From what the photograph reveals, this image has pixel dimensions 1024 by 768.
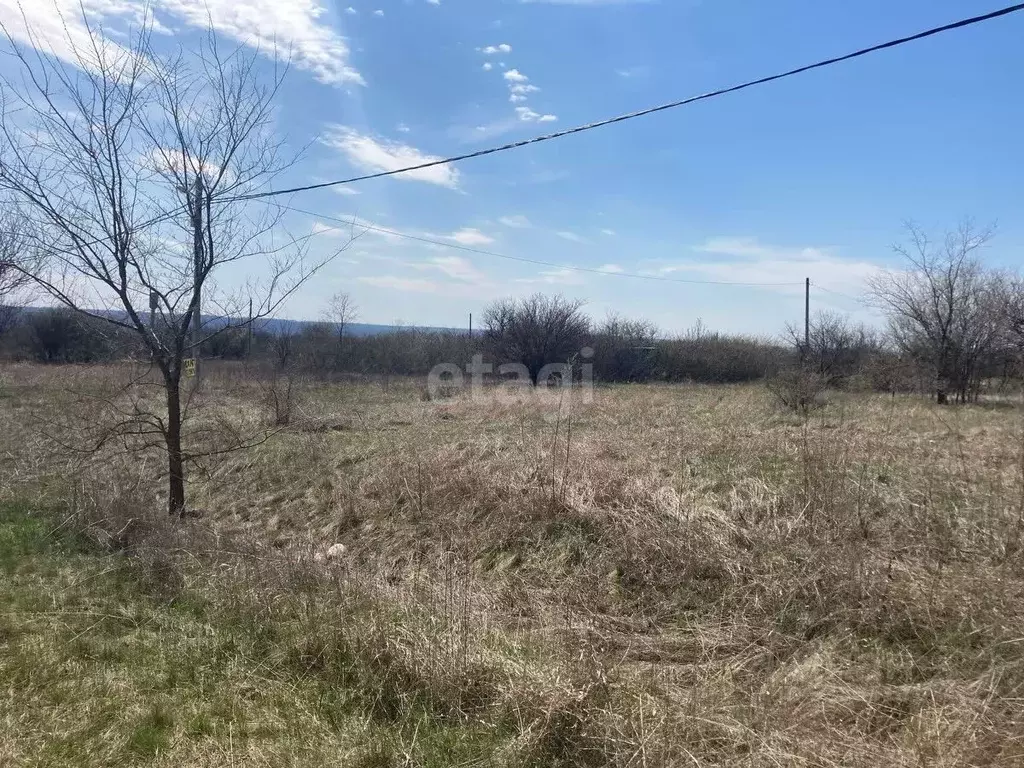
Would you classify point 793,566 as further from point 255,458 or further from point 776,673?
point 255,458

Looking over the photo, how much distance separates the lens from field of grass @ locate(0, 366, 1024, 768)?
2793mm

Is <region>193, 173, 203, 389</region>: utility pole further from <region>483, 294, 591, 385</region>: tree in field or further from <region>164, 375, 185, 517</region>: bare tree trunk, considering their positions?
<region>483, 294, 591, 385</region>: tree in field

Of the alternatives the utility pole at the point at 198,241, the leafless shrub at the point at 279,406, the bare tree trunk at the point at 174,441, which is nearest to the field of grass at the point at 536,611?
the bare tree trunk at the point at 174,441

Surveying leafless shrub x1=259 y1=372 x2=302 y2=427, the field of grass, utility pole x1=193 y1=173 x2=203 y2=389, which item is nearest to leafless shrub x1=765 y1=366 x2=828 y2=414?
the field of grass

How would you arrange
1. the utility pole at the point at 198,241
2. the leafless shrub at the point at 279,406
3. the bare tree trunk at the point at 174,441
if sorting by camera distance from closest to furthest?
the utility pole at the point at 198,241, the bare tree trunk at the point at 174,441, the leafless shrub at the point at 279,406

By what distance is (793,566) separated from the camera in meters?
4.62

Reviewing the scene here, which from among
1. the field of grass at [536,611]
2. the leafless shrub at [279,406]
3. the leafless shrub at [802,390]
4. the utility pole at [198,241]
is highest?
the utility pole at [198,241]

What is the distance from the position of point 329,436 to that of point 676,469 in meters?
6.26

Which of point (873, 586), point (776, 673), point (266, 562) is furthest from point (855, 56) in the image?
point (266, 562)

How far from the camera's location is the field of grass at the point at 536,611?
2793 millimetres

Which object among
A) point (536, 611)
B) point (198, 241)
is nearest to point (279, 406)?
point (198, 241)

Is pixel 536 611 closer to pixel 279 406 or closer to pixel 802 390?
pixel 279 406

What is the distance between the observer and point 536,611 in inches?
185

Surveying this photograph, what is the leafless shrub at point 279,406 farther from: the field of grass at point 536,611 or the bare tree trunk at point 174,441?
the bare tree trunk at point 174,441
